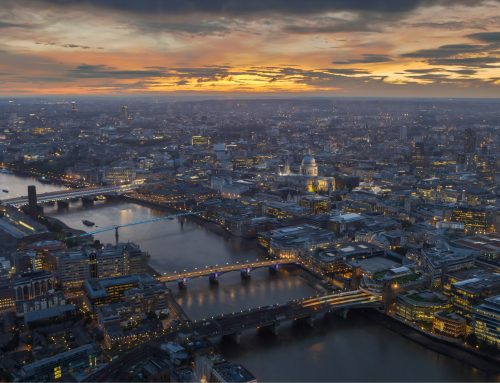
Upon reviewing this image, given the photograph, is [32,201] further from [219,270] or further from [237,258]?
[219,270]

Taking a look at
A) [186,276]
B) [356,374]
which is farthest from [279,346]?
[186,276]

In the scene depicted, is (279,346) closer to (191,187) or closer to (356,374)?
(356,374)

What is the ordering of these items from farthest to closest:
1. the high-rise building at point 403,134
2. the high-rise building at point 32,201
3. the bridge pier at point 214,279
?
the high-rise building at point 403,134 → the high-rise building at point 32,201 → the bridge pier at point 214,279

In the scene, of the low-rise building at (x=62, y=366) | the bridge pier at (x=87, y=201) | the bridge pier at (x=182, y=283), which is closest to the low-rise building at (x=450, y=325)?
the bridge pier at (x=182, y=283)

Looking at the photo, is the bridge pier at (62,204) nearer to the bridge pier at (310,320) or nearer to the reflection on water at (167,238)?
the reflection on water at (167,238)

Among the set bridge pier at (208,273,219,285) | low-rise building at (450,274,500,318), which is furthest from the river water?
low-rise building at (450,274,500,318)

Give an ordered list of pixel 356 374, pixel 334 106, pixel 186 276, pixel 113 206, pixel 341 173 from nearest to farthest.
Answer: pixel 356 374 < pixel 186 276 < pixel 113 206 < pixel 341 173 < pixel 334 106
